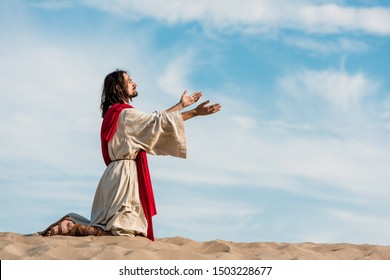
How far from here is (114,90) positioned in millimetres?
9289

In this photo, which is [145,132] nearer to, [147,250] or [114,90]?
[114,90]

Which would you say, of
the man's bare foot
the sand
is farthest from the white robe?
the sand

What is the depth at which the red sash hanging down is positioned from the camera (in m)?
8.91

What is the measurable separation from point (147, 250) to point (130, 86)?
2648mm

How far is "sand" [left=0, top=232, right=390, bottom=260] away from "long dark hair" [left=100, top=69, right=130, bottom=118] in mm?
1804

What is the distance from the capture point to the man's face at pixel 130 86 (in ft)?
30.6

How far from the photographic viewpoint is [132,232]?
28.5ft

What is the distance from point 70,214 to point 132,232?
0.88 m

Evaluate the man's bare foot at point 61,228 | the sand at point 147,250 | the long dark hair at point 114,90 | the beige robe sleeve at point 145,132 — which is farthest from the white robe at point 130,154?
the sand at point 147,250

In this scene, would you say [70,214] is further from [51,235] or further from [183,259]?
[183,259]

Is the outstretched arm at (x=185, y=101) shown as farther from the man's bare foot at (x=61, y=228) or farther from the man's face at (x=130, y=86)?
the man's bare foot at (x=61, y=228)

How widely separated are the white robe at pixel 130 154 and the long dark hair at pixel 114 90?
0.31 m

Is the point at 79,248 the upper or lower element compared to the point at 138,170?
lower
